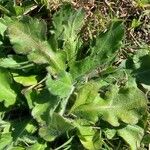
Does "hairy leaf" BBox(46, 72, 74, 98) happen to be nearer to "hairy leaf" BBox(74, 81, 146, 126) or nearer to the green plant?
the green plant

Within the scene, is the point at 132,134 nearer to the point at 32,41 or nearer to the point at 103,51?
the point at 103,51

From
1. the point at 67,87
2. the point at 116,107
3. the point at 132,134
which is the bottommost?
the point at 132,134

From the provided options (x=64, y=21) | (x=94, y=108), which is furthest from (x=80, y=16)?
(x=94, y=108)

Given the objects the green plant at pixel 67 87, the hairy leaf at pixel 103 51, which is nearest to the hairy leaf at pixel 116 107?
the green plant at pixel 67 87

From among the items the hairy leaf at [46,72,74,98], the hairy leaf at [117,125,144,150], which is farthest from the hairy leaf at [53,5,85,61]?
the hairy leaf at [117,125,144,150]

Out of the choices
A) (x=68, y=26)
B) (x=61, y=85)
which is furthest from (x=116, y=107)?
(x=68, y=26)

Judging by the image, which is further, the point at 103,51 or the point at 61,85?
the point at 103,51

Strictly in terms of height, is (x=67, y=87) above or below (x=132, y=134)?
above

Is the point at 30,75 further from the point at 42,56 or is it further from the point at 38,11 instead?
the point at 38,11
